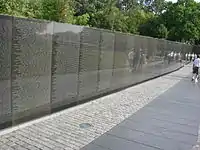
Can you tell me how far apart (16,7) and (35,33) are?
23.8ft

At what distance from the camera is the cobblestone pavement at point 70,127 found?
537 cm

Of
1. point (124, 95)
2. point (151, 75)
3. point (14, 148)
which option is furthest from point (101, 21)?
point (14, 148)

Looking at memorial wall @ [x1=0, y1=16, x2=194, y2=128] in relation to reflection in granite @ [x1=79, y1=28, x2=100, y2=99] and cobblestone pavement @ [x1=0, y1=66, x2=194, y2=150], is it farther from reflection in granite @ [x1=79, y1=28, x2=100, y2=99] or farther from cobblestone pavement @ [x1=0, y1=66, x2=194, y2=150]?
cobblestone pavement @ [x1=0, y1=66, x2=194, y2=150]

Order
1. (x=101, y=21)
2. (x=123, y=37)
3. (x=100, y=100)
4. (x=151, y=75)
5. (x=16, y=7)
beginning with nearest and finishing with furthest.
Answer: (x=100, y=100) → (x=123, y=37) → (x=16, y=7) → (x=151, y=75) → (x=101, y=21)

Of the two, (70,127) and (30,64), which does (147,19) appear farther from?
(70,127)

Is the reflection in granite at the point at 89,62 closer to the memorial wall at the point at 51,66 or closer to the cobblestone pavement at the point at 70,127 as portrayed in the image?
the memorial wall at the point at 51,66

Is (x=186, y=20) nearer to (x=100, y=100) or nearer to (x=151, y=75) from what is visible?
(x=151, y=75)

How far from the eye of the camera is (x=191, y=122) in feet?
25.4

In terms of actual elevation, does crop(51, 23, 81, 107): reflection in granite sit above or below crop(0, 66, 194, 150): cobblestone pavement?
above

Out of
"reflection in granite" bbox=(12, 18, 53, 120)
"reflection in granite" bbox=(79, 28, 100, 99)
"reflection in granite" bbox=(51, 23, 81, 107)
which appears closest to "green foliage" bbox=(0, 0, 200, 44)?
"reflection in granite" bbox=(79, 28, 100, 99)

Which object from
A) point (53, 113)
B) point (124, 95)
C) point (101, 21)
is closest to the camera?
point (53, 113)

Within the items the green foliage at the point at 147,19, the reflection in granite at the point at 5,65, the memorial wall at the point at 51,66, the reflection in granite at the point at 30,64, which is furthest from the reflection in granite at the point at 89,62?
the green foliage at the point at 147,19

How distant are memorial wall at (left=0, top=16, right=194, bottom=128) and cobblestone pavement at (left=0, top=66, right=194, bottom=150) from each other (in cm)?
28

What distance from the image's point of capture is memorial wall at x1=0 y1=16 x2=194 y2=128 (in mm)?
5996
